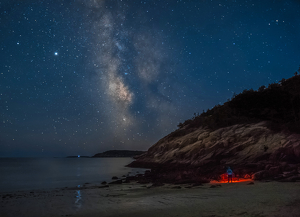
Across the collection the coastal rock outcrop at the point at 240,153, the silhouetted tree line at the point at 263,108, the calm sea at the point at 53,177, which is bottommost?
the calm sea at the point at 53,177

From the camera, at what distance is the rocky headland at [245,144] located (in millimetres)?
21672

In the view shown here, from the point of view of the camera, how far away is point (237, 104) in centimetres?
4584

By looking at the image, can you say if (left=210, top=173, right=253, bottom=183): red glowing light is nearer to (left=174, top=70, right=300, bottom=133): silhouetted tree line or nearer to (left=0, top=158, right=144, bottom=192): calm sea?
(left=174, top=70, right=300, bottom=133): silhouetted tree line

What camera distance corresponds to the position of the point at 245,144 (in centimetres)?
3016

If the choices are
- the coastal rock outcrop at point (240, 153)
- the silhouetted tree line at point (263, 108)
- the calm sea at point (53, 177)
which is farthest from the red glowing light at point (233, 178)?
the calm sea at point (53, 177)

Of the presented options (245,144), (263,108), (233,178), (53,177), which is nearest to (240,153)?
(245,144)

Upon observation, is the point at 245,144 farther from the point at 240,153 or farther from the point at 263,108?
the point at 263,108

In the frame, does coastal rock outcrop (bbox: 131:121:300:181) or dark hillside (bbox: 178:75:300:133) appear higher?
dark hillside (bbox: 178:75:300:133)

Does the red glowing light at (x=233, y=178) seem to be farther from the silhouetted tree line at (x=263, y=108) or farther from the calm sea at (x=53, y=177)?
the calm sea at (x=53, y=177)

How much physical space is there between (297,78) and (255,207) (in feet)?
176

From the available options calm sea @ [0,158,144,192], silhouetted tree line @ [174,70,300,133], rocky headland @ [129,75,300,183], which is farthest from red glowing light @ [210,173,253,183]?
calm sea @ [0,158,144,192]

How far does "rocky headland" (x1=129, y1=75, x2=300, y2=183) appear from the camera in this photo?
2167cm

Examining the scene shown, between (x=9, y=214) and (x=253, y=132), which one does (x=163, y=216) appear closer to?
(x=9, y=214)

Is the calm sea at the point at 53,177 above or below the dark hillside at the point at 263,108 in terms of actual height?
below
